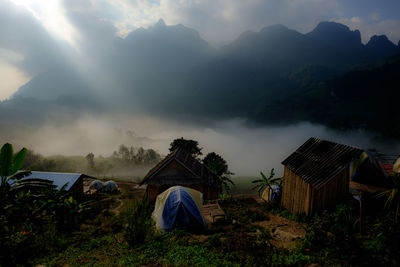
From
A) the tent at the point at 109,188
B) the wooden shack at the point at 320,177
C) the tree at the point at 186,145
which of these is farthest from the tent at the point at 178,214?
the tree at the point at 186,145

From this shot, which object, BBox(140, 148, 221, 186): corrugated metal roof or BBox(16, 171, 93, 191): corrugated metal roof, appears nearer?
BBox(140, 148, 221, 186): corrugated metal roof

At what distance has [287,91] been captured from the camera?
165 m

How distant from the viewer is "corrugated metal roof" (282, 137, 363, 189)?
1299 centimetres

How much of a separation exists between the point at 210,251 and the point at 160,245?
225cm

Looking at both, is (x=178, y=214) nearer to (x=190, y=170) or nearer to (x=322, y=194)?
(x=322, y=194)

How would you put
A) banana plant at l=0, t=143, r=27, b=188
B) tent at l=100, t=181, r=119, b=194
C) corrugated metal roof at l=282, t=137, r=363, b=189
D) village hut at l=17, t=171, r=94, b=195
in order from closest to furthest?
1. banana plant at l=0, t=143, r=27, b=188
2. corrugated metal roof at l=282, t=137, r=363, b=189
3. village hut at l=17, t=171, r=94, b=195
4. tent at l=100, t=181, r=119, b=194

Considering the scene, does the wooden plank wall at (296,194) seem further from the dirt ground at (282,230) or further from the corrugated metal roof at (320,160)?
the dirt ground at (282,230)

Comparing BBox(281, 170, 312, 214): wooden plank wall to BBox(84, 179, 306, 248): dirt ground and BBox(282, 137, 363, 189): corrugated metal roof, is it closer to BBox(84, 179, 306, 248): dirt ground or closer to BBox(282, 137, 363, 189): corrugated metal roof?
BBox(282, 137, 363, 189): corrugated metal roof

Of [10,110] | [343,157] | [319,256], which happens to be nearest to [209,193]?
[343,157]

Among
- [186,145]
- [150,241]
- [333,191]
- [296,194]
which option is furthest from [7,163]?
[186,145]

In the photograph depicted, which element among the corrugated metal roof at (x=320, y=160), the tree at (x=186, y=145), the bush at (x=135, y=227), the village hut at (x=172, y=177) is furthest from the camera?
the tree at (x=186, y=145)

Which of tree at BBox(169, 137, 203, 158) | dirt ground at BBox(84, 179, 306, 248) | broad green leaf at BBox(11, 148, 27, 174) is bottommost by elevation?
dirt ground at BBox(84, 179, 306, 248)

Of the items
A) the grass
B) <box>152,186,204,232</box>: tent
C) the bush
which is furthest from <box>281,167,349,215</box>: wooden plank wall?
the bush

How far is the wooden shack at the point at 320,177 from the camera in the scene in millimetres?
13086
